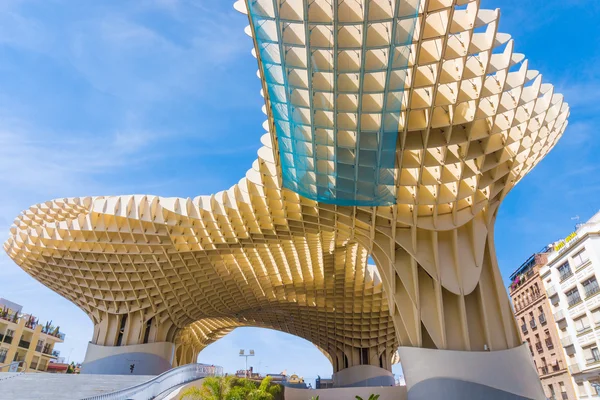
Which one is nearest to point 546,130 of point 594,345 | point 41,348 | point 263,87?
point 263,87

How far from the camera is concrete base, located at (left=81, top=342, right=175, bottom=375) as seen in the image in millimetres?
43219

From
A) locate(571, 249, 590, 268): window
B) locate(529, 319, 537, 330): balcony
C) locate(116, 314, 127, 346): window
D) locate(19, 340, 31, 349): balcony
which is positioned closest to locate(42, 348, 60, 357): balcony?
locate(19, 340, 31, 349): balcony

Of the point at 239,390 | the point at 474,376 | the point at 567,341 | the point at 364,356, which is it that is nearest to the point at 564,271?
the point at 567,341

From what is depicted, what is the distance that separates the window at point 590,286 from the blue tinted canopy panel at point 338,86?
2875 centimetres

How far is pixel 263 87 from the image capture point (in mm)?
17641

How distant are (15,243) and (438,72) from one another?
4119 cm

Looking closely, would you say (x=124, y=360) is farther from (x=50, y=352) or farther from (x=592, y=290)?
(x=592, y=290)

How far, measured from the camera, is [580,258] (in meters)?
41.0

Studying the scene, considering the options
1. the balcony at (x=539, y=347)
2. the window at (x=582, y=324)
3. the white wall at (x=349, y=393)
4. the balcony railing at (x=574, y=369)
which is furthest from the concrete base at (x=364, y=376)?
the window at (x=582, y=324)

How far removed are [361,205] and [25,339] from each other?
62730 millimetres

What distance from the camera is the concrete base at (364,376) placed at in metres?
53.5

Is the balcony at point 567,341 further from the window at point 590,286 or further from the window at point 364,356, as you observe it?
the window at point 364,356

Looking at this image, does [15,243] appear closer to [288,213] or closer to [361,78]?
[288,213]

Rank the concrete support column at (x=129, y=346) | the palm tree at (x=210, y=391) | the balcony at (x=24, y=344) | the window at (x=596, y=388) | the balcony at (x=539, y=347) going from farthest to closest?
the balcony at (x=24, y=344)
the balcony at (x=539, y=347)
the concrete support column at (x=129, y=346)
the window at (x=596, y=388)
the palm tree at (x=210, y=391)
